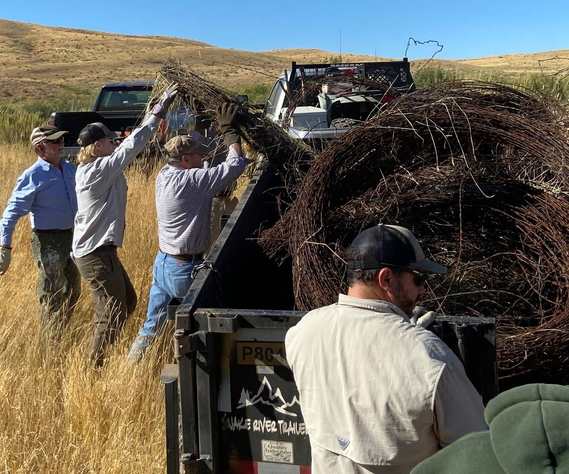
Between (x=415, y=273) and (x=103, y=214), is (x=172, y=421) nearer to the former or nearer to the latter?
(x=415, y=273)

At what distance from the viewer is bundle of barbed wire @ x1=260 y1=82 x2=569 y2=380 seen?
296 cm

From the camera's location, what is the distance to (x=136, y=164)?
1023 centimetres

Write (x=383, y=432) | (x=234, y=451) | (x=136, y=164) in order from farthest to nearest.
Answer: (x=136, y=164), (x=234, y=451), (x=383, y=432)

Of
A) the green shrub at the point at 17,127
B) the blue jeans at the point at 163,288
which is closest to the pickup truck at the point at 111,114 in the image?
the green shrub at the point at 17,127

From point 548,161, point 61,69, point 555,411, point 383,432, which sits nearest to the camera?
point 555,411

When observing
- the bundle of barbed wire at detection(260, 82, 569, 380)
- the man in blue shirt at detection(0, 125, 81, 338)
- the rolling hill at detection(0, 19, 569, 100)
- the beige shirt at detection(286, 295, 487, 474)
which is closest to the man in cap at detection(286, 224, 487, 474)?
the beige shirt at detection(286, 295, 487, 474)

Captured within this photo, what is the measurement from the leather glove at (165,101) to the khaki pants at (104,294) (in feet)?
3.33

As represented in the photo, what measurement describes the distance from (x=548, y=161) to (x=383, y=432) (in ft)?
6.26

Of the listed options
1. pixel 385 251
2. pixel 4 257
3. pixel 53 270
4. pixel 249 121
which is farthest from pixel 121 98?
pixel 385 251

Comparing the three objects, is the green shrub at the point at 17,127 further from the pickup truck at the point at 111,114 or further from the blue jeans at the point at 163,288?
the blue jeans at the point at 163,288

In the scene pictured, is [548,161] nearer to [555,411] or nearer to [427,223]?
[427,223]

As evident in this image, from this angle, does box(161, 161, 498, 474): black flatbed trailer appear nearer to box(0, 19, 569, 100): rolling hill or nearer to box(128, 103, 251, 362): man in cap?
box(128, 103, 251, 362): man in cap

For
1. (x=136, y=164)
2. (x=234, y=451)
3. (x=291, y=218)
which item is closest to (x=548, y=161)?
(x=291, y=218)

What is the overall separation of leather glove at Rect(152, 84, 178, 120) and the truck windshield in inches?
336
